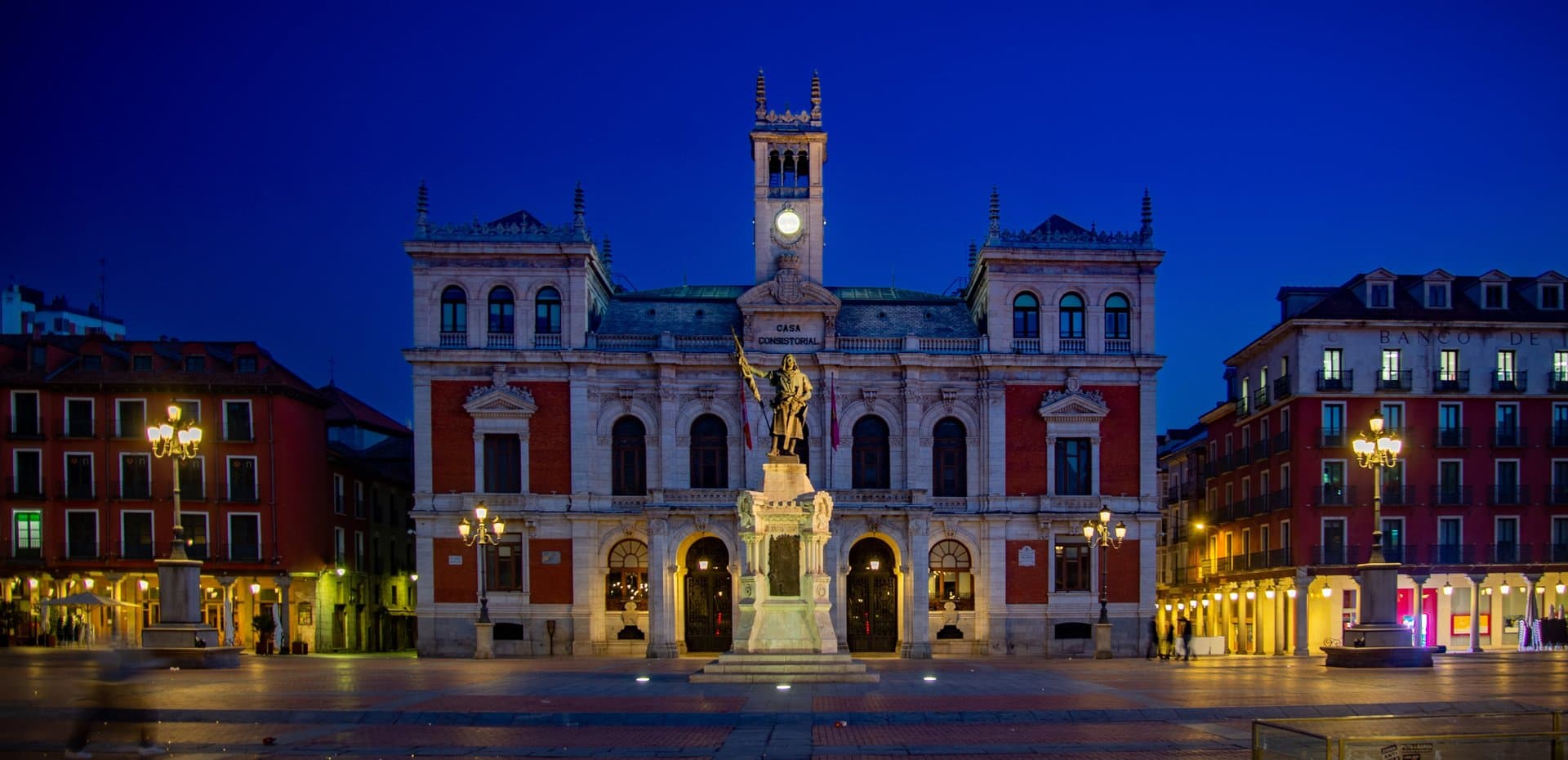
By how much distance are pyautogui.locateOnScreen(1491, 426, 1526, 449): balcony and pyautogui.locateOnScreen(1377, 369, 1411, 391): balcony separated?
4.10m

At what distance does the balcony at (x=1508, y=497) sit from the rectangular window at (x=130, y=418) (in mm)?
54564

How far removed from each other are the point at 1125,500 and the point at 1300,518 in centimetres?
789

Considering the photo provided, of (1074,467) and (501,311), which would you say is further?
(1074,467)

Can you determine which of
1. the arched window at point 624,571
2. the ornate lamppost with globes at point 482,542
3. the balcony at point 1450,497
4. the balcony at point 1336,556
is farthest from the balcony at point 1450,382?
the ornate lamppost with globes at point 482,542

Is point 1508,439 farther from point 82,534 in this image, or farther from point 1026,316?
point 82,534

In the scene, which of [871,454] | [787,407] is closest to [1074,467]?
[871,454]

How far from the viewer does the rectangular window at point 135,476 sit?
60875 mm

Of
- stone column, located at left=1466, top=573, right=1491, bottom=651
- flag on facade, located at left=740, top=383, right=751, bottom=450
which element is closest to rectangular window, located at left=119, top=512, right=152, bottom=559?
flag on facade, located at left=740, top=383, right=751, bottom=450

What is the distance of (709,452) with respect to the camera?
58.2 metres

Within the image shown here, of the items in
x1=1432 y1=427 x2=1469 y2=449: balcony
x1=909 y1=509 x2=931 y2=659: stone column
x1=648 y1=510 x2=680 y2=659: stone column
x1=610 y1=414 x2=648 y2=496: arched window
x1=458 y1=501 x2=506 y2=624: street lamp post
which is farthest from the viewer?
x1=1432 y1=427 x2=1469 y2=449: balcony

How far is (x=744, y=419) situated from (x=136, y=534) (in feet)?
84.5

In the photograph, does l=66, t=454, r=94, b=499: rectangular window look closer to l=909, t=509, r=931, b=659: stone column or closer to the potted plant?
the potted plant

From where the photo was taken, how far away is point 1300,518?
60375 millimetres

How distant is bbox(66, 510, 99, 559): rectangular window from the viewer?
60656 mm
